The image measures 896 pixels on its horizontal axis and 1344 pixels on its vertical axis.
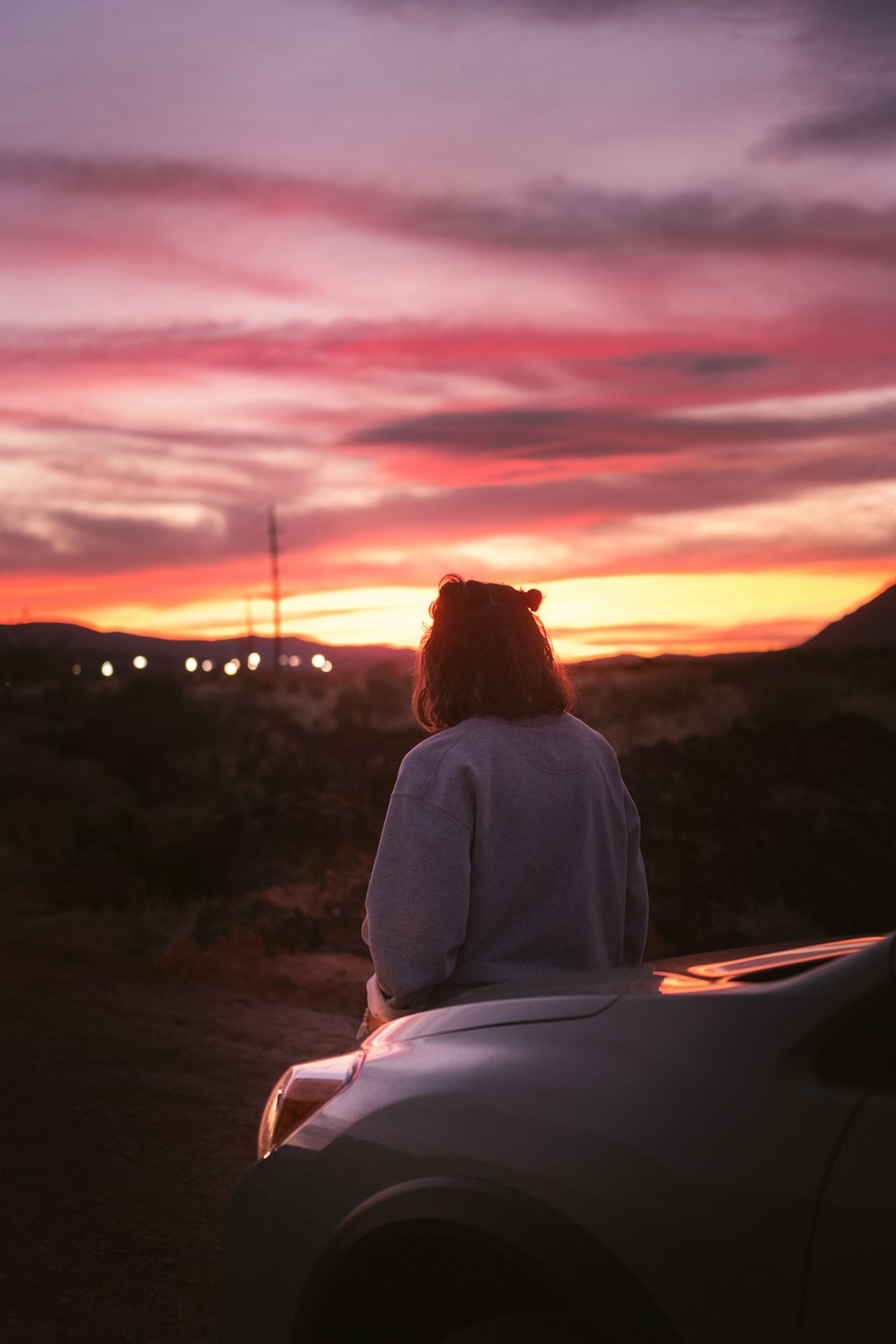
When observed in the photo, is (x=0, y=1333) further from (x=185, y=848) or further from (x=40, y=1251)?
(x=185, y=848)

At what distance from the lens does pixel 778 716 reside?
2789cm

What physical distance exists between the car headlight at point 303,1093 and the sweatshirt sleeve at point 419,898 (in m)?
0.29

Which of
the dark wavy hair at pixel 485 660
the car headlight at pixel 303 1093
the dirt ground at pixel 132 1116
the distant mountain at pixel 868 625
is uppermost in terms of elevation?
the distant mountain at pixel 868 625

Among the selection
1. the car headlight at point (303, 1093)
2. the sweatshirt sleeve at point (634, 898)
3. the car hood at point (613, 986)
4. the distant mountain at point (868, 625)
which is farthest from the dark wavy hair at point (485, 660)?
the distant mountain at point (868, 625)

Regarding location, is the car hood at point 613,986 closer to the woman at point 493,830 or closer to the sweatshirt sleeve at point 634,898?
the woman at point 493,830

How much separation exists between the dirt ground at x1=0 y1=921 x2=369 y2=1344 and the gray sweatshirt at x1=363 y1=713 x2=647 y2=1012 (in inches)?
79.5

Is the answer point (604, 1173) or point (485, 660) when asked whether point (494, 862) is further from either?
point (604, 1173)

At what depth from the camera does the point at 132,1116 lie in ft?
20.2

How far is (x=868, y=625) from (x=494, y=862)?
126m

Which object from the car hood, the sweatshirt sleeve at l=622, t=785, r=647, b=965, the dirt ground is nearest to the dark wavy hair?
the sweatshirt sleeve at l=622, t=785, r=647, b=965

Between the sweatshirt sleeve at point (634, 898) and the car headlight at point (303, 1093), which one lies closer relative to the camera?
the car headlight at point (303, 1093)

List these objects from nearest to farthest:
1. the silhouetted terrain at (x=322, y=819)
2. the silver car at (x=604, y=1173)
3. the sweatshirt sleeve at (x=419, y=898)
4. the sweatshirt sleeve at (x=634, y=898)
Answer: the silver car at (x=604, y=1173)
the sweatshirt sleeve at (x=419, y=898)
the sweatshirt sleeve at (x=634, y=898)
the silhouetted terrain at (x=322, y=819)

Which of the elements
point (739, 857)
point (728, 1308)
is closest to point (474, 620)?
point (728, 1308)

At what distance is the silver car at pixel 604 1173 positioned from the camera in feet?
5.60
